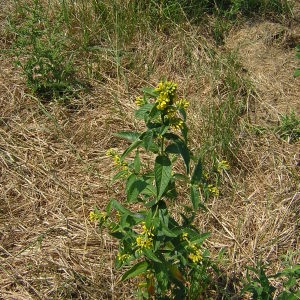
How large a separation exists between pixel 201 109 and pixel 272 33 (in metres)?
1.27

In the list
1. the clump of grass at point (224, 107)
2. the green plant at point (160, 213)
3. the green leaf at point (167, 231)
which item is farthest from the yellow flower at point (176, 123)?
the clump of grass at point (224, 107)

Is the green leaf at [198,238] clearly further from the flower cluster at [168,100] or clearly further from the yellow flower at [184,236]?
the flower cluster at [168,100]

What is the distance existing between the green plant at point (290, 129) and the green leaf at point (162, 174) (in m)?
1.70

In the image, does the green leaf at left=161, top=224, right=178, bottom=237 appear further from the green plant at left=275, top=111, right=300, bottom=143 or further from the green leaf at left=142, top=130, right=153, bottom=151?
the green plant at left=275, top=111, right=300, bottom=143

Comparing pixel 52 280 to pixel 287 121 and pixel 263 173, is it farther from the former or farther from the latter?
pixel 287 121

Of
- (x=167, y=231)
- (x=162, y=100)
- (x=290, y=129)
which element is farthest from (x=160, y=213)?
(x=290, y=129)

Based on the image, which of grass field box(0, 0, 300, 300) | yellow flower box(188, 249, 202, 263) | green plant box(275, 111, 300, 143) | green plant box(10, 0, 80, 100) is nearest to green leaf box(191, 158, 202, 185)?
yellow flower box(188, 249, 202, 263)

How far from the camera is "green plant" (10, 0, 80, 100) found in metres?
3.37

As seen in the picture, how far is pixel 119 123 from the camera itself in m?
3.39

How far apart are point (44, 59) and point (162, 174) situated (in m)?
1.92

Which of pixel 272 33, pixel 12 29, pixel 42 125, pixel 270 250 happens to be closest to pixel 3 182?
pixel 42 125

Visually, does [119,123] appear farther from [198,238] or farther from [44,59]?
[198,238]

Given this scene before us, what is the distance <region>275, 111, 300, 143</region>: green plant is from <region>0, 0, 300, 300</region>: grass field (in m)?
0.01

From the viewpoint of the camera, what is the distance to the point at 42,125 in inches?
129
